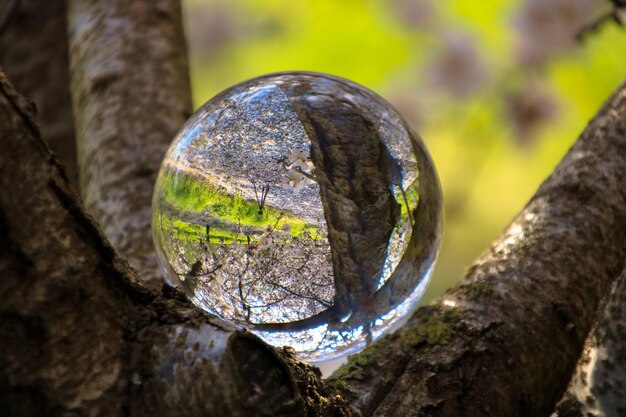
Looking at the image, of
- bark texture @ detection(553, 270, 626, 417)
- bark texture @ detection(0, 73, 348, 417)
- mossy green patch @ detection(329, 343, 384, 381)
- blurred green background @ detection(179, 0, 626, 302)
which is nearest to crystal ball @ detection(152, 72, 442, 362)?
mossy green patch @ detection(329, 343, 384, 381)

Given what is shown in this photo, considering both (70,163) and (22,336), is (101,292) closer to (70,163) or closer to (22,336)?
(22,336)

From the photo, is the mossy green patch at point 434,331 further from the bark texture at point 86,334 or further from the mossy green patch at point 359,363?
the bark texture at point 86,334

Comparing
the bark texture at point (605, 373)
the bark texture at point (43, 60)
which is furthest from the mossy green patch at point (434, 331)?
the bark texture at point (43, 60)

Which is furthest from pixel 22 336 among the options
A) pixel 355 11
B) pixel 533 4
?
pixel 355 11

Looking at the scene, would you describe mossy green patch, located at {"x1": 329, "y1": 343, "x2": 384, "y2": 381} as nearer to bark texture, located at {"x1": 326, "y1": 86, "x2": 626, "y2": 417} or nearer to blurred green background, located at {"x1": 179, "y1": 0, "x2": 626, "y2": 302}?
bark texture, located at {"x1": 326, "y1": 86, "x2": 626, "y2": 417}

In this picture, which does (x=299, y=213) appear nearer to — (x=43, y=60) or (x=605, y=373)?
(x=605, y=373)
